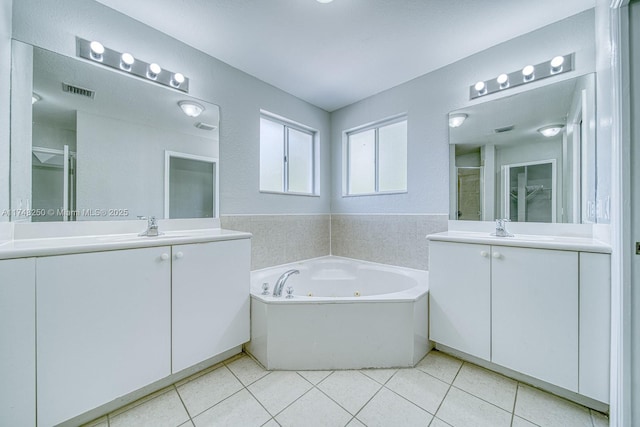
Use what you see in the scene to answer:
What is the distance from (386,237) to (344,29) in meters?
1.82

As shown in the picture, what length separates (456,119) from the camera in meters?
2.08

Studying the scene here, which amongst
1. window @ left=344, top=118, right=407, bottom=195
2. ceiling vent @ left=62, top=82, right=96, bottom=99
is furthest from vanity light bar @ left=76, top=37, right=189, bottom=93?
window @ left=344, top=118, right=407, bottom=195

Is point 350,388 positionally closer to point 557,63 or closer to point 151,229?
point 151,229

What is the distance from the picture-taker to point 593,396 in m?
1.18

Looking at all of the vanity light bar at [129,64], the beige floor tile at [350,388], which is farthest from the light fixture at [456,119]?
the vanity light bar at [129,64]

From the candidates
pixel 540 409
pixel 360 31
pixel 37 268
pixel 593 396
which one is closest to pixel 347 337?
pixel 540 409

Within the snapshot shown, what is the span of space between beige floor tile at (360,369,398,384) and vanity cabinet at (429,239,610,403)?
16.7 inches

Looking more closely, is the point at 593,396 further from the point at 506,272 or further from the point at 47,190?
the point at 47,190

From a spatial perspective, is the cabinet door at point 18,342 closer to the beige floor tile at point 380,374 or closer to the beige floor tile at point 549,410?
the beige floor tile at point 380,374

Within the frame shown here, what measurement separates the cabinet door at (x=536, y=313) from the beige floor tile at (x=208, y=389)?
1.59 metres

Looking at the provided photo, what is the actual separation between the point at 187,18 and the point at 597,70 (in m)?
2.61

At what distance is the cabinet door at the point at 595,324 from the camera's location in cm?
116

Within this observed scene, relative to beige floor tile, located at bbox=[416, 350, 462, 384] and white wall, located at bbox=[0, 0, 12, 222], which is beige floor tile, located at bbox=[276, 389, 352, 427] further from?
white wall, located at bbox=[0, 0, 12, 222]

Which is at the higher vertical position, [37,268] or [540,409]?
[37,268]
